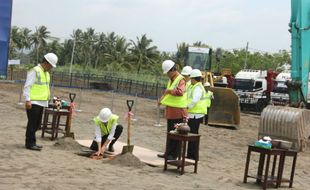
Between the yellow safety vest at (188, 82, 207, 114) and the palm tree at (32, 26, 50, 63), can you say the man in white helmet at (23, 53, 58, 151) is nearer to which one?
the yellow safety vest at (188, 82, 207, 114)

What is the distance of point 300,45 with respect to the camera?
16391 mm

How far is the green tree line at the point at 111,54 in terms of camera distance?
66750 mm

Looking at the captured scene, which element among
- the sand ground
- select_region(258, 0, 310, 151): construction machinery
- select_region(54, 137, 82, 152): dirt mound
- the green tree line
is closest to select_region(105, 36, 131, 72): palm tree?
the green tree line

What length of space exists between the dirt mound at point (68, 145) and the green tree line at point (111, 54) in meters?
44.3

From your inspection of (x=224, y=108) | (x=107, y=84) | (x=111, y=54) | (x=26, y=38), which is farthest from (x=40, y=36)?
(x=224, y=108)

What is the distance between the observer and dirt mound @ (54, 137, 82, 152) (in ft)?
32.9

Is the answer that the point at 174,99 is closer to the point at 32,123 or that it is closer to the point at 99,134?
the point at 99,134

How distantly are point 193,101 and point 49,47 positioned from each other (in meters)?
81.3

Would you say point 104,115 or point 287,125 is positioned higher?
point 104,115

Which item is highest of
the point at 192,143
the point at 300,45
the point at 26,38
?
the point at 26,38

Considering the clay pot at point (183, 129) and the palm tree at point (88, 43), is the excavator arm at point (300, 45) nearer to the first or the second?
the clay pot at point (183, 129)

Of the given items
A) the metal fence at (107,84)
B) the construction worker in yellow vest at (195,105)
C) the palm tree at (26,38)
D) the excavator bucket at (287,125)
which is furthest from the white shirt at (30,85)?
the palm tree at (26,38)

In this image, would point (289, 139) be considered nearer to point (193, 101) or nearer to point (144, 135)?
point (144, 135)

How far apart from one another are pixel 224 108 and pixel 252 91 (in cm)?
1319
